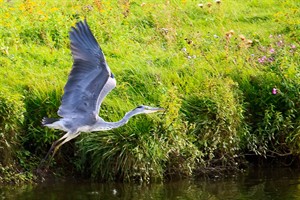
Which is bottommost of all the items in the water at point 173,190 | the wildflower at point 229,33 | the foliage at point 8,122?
the water at point 173,190

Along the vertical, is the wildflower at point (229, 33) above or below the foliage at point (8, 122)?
above

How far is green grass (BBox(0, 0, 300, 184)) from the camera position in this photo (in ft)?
31.6

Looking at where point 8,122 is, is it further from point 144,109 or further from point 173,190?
point 173,190

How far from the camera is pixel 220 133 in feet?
33.3

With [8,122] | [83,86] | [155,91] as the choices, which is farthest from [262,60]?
[8,122]

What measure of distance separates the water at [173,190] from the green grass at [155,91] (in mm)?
170

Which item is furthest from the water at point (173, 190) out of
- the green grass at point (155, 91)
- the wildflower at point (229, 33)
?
the wildflower at point (229, 33)

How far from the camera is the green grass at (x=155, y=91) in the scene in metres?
9.62

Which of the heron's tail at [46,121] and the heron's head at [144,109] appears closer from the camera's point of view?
the heron's tail at [46,121]

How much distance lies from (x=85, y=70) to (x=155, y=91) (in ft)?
6.25

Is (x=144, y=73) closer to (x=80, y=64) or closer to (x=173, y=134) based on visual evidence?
(x=173, y=134)

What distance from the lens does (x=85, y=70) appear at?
8.55m

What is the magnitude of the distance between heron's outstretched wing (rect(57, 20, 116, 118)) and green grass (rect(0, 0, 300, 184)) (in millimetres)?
1011

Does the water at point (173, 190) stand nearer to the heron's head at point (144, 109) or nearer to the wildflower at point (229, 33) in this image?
the heron's head at point (144, 109)
